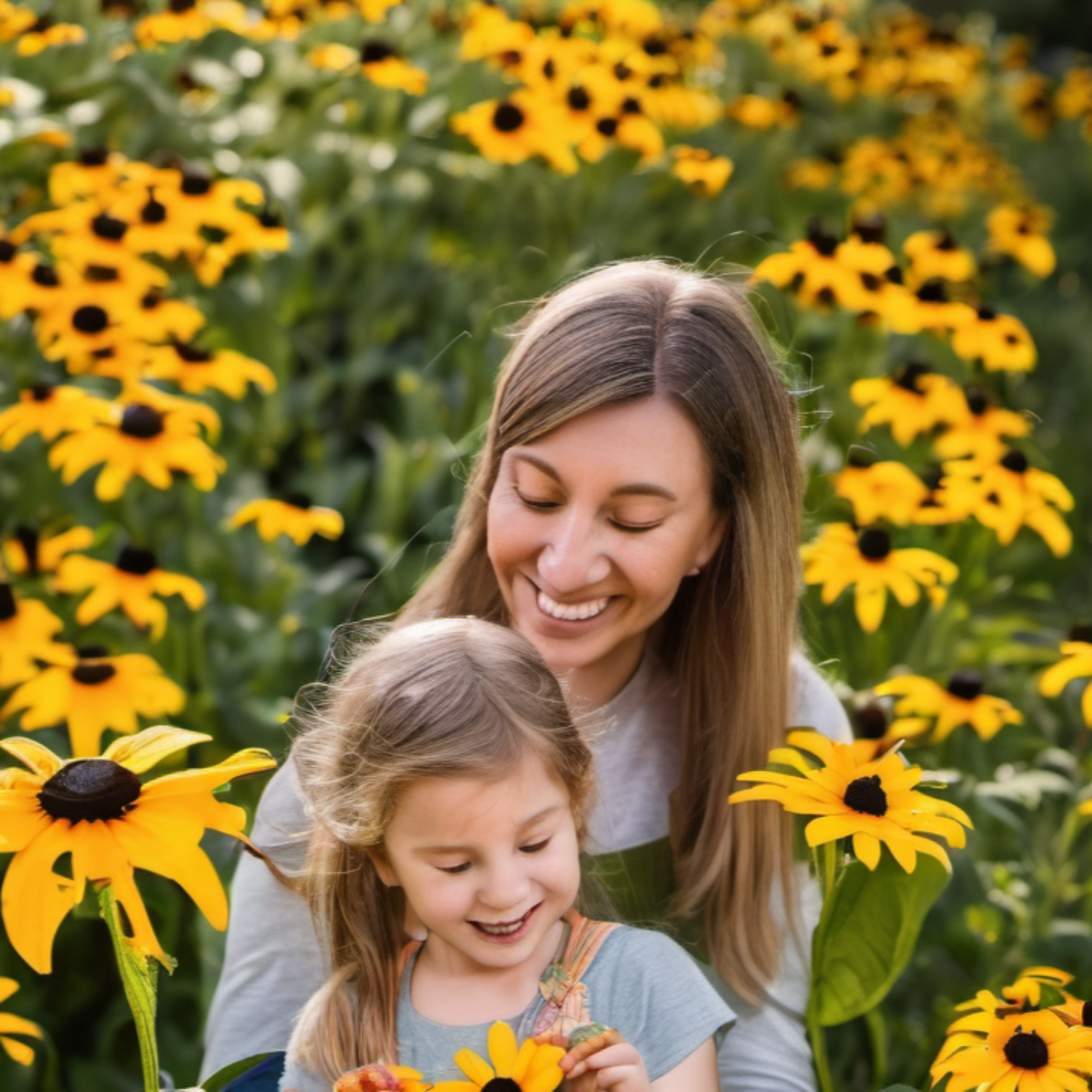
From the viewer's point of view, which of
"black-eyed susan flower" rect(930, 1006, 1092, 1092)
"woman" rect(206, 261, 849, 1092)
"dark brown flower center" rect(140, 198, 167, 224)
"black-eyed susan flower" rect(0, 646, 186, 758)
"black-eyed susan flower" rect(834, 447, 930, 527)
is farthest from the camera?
"dark brown flower center" rect(140, 198, 167, 224)

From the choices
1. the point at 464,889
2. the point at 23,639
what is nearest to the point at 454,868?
the point at 464,889

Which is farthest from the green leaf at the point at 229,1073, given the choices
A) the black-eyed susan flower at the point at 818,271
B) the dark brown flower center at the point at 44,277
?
the black-eyed susan flower at the point at 818,271

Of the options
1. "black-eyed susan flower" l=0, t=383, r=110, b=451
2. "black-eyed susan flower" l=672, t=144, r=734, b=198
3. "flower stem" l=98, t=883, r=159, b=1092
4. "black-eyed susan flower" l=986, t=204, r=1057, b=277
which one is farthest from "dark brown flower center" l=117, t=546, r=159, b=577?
"black-eyed susan flower" l=986, t=204, r=1057, b=277

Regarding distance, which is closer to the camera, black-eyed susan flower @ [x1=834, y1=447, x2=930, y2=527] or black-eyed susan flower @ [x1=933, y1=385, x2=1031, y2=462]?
black-eyed susan flower @ [x1=834, y1=447, x2=930, y2=527]

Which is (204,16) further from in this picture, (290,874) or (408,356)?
(290,874)

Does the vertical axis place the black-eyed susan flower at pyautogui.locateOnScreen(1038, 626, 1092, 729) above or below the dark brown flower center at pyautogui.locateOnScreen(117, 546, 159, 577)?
above

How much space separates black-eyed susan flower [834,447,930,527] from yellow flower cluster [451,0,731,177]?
3.53ft

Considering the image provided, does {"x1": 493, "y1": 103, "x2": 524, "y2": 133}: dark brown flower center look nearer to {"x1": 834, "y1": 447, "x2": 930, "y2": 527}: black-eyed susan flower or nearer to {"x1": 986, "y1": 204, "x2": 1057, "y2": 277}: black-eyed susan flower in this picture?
{"x1": 834, "y1": 447, "x2": 930, "y2": 527}: black-eyed susan flower

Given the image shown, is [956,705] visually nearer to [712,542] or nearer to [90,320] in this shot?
[712,542]

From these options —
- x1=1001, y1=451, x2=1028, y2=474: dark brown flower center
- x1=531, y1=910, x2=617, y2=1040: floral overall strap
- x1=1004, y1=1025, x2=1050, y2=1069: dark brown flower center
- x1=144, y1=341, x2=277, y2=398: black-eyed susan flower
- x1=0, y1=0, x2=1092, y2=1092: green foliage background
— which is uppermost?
x1=1004, y1=1025, x2=1050, y2=1069: dark brown flower center

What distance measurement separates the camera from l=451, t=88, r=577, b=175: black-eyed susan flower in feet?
10.3

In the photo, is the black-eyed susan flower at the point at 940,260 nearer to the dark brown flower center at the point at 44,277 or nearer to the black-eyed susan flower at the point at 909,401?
the black-eyed susan flower at the point at 909,401

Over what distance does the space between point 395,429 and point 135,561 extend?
123 centimetres

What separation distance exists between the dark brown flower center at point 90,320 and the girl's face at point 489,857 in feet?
4.61
